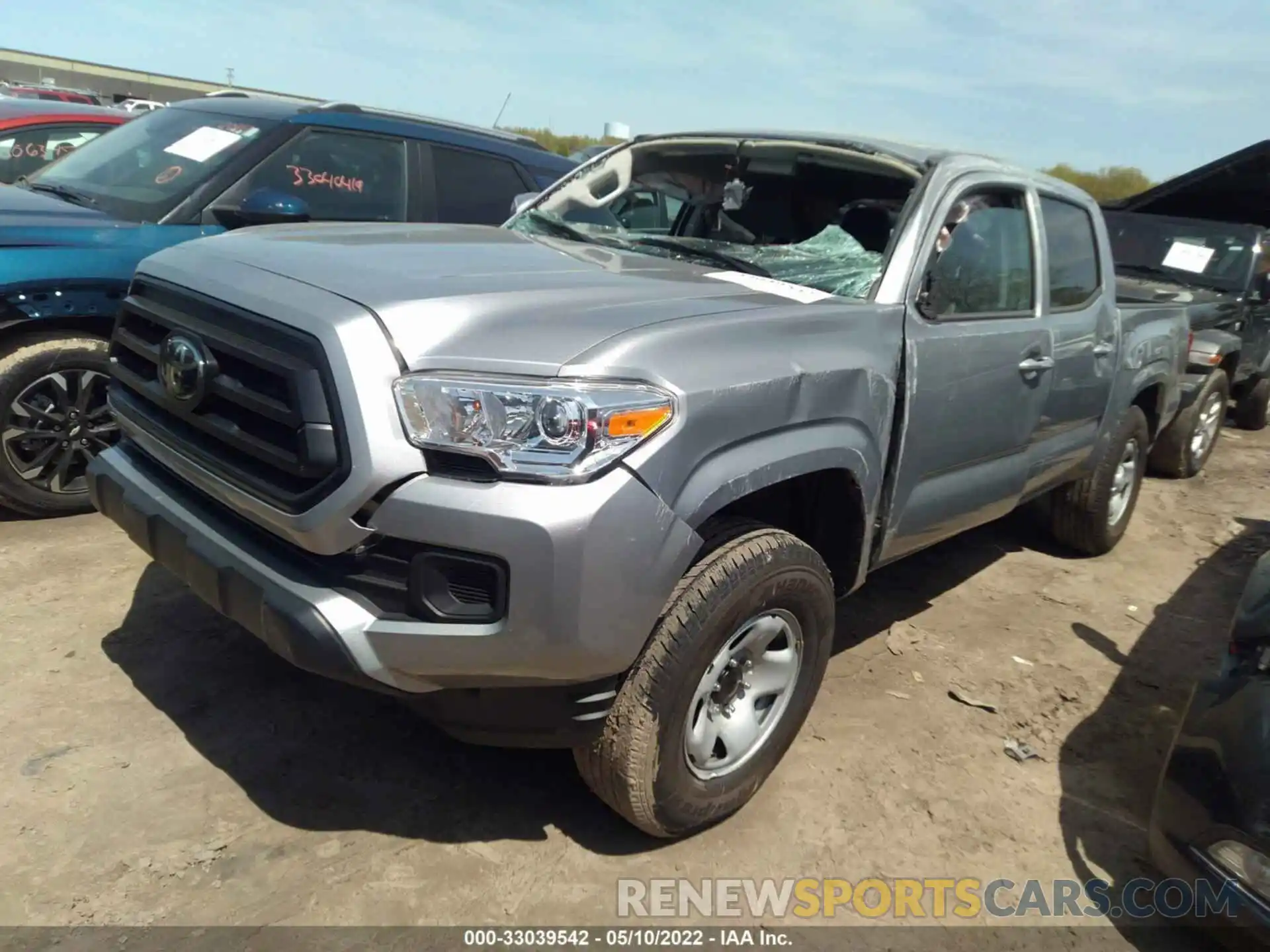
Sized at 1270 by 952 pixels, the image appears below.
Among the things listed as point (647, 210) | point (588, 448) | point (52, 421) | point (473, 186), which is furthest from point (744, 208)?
point (52, 421)

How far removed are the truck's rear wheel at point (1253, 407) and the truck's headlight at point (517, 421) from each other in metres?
8.86

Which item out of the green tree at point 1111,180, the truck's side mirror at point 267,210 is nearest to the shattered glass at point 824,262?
the truck's side mirror at point 267,210

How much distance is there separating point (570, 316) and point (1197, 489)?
6300 millimetres

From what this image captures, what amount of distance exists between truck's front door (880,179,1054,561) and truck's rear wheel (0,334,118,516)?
10.2 feet

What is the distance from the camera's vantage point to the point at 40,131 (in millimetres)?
6551

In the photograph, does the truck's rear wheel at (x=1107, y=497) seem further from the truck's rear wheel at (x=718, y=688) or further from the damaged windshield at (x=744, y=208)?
the truck's rear wheel at (x=718, y=688)

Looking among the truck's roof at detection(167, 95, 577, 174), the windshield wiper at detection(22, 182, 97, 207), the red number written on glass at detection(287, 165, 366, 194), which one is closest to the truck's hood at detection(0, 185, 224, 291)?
the windshield wiper at detection(22, 182, 97, 207)

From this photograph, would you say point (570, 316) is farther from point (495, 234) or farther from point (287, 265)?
point (495, 234)

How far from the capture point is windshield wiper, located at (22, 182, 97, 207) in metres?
4.20

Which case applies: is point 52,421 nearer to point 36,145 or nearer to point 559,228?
point 559,228

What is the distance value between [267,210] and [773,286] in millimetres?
2238

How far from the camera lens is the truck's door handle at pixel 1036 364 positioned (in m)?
3.37

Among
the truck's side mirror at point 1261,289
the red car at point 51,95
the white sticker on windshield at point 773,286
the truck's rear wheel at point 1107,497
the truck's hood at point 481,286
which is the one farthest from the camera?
the red car at point 51,95

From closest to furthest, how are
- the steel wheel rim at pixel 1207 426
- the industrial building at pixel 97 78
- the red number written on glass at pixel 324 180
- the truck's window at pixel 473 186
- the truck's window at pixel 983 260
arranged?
the truck's window at pixel 983 260 → the red number written on glass at pixel 324 180 → the truck's window at pixel 473 186 → the steel wheel rim at pixel 1207 426 → the industrial building at pixel 97 78
